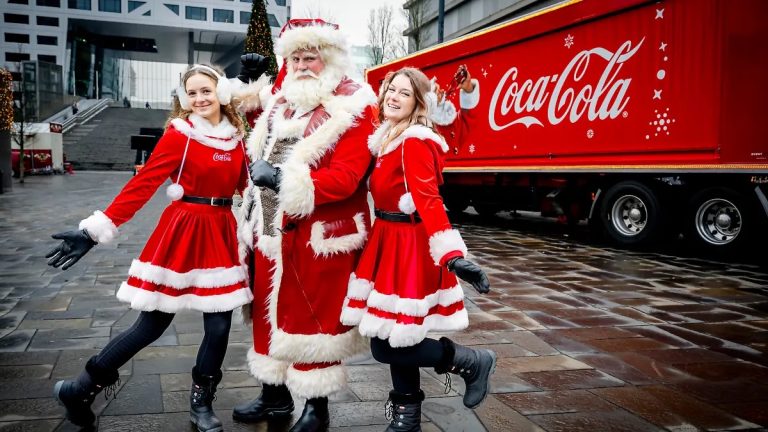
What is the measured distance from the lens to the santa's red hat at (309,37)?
2.87m

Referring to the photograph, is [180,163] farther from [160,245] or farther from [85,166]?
[85,166]

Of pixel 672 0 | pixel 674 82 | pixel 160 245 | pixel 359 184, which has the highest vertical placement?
pixel 672 0

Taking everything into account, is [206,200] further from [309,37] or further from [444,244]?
[444,244]

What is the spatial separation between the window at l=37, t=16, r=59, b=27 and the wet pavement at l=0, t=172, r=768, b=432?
201ft

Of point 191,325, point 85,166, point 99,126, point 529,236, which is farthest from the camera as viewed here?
point 99,126

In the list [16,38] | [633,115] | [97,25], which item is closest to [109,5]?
[97,25]

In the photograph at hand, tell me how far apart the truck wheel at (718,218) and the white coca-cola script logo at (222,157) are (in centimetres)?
703

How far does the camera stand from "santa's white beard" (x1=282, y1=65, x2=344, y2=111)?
2.86 m

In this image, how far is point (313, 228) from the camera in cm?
279

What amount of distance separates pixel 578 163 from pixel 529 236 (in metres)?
1.81

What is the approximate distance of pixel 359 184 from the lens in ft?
9.56

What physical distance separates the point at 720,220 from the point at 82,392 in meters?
7.87

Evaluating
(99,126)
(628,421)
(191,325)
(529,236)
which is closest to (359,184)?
(628,421)

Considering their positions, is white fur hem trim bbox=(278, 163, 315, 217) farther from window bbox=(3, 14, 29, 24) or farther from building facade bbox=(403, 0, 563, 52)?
window bbox=(3, 14, 29, 24)
